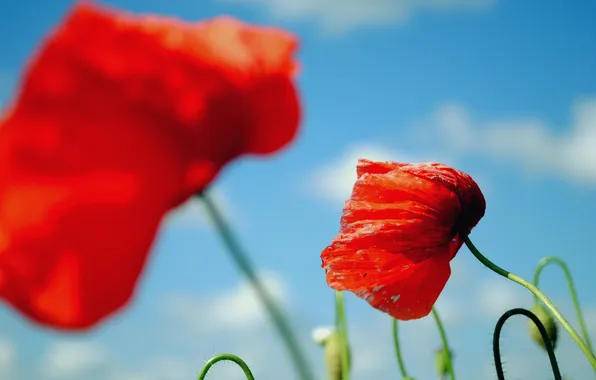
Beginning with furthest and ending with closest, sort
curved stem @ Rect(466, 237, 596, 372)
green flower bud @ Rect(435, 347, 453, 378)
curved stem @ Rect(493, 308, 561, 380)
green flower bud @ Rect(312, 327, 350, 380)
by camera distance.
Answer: green flower bud @ Rect(435, 347, 453, 378) < green flower bud @ Rect(312, 327, 350, 380) < curved stem @ Rect(493, 308, 561, 380) < curved stem @ Rect(466, 237, 596, 372)

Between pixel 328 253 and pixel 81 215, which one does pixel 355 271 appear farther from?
pixel 81 215

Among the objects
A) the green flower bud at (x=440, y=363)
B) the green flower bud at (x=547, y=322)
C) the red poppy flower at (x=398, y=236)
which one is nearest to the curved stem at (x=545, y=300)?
the red poppy flower at (x=398, y=236)

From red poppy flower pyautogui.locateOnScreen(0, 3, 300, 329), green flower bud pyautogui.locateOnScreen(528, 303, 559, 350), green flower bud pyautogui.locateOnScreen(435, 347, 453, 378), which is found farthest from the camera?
green flower bud pyautogui.locateOnScreen(435, 347, 453, 378)

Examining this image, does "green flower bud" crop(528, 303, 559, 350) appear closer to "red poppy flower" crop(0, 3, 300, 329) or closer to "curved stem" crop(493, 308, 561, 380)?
"curved stem" crop(493, 308, 561, 380)

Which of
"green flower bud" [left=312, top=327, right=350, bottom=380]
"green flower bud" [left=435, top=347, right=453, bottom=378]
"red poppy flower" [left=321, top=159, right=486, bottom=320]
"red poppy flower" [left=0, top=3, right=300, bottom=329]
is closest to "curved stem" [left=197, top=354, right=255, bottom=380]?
"red poppy flower" [left=321, top=159, right=486, bottom=320]

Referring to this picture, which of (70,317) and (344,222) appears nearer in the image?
(70,317)

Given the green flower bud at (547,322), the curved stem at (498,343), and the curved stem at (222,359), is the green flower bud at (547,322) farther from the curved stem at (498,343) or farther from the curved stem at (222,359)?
the curved stem at (222,359)

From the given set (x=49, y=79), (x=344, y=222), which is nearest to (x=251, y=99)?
(x=49, y=79)

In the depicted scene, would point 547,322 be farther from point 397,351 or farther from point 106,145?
point 106,145

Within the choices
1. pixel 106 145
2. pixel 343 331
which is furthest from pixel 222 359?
pixel 106 145
